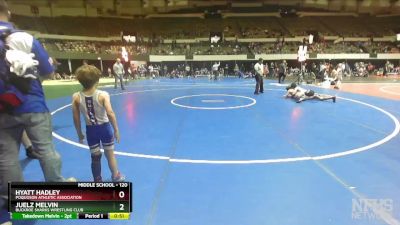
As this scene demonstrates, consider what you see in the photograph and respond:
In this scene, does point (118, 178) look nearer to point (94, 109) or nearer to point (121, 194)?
point (94, 109)

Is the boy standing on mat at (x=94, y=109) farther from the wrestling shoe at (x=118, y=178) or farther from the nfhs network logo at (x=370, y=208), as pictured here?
the nfhs network logo at (x=370, y=208)

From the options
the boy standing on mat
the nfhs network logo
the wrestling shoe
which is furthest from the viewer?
the wrestling shoe

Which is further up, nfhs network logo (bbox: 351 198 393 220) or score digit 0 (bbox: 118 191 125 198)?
score digit 0 (bbox: 118 191 125 198)

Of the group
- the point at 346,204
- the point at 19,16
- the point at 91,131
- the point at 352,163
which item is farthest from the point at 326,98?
the point at 19,16

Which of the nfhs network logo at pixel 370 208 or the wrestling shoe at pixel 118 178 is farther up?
the wrestling shoe at pixel 118 178

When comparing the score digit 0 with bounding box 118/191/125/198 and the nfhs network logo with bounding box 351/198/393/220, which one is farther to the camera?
the nfhs network logo with bounding box 351/198/393/220
